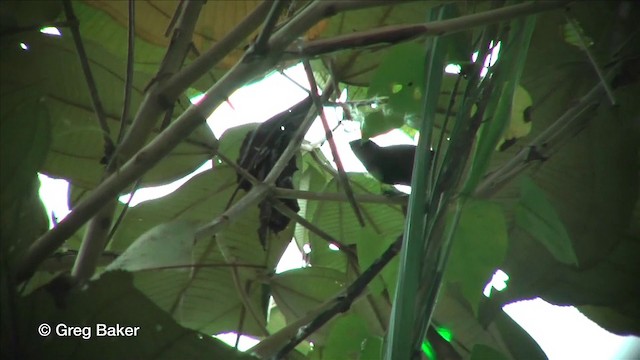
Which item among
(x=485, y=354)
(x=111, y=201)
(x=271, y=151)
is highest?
(x=271, y=151)

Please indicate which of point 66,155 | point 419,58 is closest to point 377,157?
point 419,58

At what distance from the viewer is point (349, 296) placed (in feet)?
1.56

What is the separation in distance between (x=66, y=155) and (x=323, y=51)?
26cm

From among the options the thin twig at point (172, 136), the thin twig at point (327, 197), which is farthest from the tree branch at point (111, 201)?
the thin twig at point (327, 197)

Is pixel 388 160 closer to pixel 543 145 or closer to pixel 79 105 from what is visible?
pixel 543 145

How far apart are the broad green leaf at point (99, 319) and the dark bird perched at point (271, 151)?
0.22 metres

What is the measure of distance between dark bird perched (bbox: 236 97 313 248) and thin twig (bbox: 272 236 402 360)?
0.11 metres

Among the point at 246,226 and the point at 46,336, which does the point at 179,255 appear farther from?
the point at 246,226

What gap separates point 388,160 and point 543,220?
16 centimetres

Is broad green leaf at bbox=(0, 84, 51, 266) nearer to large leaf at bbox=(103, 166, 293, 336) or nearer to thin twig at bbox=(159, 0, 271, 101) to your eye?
thin twig at bbox=(159, 0, 271, 101)

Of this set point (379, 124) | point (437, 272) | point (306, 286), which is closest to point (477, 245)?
point (437, 272)

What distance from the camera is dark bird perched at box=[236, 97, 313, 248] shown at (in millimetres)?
578

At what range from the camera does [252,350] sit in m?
0.46

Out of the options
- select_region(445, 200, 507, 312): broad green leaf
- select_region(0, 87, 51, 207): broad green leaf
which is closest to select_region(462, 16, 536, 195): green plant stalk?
select_region(445, 200, 507, 312): broad green leaf
